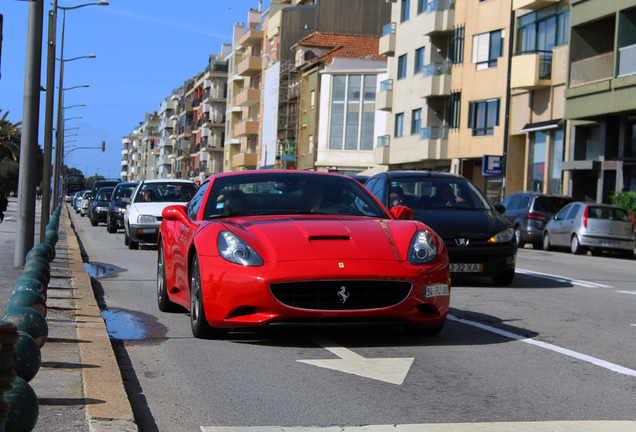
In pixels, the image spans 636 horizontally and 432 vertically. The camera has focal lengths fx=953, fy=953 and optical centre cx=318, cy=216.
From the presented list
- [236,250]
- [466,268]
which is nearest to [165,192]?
[466,268]

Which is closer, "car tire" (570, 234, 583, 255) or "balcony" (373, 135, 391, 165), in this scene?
"car tire" (570, 234, 583, 255)

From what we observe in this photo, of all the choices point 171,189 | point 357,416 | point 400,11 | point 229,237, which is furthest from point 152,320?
point 400,11

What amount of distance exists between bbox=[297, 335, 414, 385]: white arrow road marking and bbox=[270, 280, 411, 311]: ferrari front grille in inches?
14.0

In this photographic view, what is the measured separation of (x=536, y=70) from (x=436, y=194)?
26.6 m

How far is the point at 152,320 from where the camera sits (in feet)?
29.0

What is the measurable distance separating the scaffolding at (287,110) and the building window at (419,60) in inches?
957

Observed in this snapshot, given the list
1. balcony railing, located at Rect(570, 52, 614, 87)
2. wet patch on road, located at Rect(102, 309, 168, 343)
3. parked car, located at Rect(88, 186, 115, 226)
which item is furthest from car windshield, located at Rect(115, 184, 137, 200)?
wet patch on road, located at Rect(102, 309, 168, 343)

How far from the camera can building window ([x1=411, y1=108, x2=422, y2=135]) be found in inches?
2024

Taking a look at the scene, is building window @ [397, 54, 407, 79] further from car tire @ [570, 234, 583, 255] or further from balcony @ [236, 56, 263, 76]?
balcony @ [236, 56, 263, 76]

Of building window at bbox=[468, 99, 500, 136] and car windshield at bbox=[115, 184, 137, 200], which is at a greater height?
building window at bbox=[468, 99, 500, 136]

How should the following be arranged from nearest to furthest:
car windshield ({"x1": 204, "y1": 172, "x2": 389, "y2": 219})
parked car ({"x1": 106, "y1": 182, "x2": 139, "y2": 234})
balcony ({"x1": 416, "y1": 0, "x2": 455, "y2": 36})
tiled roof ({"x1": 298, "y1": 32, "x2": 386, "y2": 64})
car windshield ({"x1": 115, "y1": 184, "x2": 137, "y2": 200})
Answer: car windshield ({"x1": 204, "y1": 172, "x2": 389, "y2": 219}) → parked car ({"x1": 106, "y1": 182, "x2": 139, "y2": 234}) → car windshield ({"x1": 115, "y1": 184, "x2": 137, "y2": 200}) → balcony ({"x1": 416, "y1": 0, "x2": 455, "y2": 36}) → tiled roof ({"x1": 298, "y1": 32, "x2": 386, "y2": 64})

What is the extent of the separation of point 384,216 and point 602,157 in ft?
A: 92.4

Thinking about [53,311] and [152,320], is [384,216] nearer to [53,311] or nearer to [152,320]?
[152,320]

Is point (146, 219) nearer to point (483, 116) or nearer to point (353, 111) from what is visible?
point (483, 116)
